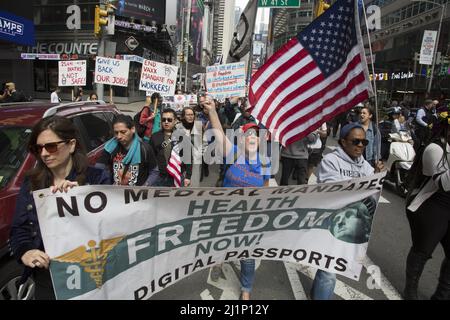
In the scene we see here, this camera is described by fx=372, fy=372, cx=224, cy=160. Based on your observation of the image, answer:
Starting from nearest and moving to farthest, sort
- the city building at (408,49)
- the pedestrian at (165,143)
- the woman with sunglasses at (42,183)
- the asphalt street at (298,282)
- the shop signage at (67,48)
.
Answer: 1. the woman with sunglasses at (42,183)
2. the asphalt street at (298,282)
3. the pedestrian at (165,143)
4. the shop signage at (67,48)
5. the city building at (408,49)

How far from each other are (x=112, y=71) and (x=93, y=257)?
7.60 meters

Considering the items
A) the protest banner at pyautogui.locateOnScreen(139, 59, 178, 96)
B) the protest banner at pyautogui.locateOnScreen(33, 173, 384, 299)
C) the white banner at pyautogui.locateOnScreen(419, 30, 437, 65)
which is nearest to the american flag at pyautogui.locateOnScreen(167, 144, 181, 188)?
the protest banner at pyautogui.locateOnScreen(33, 173, 384, 299)

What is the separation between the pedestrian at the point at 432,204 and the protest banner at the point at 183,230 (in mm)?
615

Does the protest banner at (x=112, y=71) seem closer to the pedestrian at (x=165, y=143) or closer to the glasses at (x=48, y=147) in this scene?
the pedestrian at (x=165, y=143)

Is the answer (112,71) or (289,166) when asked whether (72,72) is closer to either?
(112,71)

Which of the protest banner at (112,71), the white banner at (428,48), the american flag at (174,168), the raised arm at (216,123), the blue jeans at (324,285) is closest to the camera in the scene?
the blue jeans at (324,285)

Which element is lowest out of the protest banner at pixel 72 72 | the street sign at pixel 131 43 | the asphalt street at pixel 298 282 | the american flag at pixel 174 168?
the asphalt street at pixel 298 282

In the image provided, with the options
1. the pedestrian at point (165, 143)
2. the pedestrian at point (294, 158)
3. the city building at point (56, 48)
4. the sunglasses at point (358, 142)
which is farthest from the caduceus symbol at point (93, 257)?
the city building at point (56, 48)

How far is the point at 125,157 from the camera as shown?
12.2ft

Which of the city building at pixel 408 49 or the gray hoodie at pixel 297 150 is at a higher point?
the city building at pixel 408 49

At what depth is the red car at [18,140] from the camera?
8.92 ft

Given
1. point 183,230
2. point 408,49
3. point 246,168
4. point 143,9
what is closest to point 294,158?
point 246,168

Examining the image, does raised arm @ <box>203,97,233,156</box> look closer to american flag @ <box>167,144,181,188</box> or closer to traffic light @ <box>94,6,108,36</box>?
american flag @ <box>167,144,181,188</box>

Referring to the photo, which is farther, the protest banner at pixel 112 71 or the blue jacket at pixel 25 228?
the protest banner at pixel 112 71
